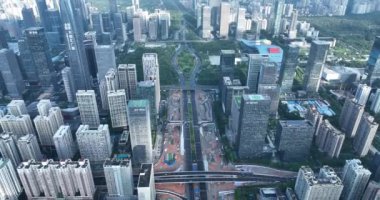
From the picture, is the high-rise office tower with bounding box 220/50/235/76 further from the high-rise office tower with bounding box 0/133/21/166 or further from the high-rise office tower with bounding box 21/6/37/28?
the high-rise office tower with bounding box 21/6/37/28

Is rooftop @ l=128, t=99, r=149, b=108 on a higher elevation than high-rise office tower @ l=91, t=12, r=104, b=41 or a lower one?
lower

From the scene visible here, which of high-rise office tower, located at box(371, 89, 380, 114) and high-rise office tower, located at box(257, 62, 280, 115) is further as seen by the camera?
high-rise office tower, located at box(371, 89, 380, 114)

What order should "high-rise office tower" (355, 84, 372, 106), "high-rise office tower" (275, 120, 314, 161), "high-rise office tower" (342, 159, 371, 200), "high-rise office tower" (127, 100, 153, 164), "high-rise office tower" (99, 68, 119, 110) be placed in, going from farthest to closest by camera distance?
"high-rise office tower" (355, 84, 372, 106), "high-rise office tower" (99, 68, 119, 110), "high-rise office tower" (275, 120, 314, 161), "high-rise office tower" (127, 100, 153, 164), "high-rise office tower" (342, 159, 371, 200)

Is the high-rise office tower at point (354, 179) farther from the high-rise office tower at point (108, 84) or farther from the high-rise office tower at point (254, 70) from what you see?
the high-rise office tower at point (108, 84)

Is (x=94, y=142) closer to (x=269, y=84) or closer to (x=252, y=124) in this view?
(x=252, y=124)

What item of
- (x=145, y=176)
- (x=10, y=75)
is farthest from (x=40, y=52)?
(x=145, y=176)

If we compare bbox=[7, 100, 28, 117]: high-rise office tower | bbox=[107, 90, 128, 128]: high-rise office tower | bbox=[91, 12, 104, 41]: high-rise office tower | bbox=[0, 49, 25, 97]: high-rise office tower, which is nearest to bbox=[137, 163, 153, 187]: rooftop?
bbox=[107, 90, 128, 128]: high-rise office tower

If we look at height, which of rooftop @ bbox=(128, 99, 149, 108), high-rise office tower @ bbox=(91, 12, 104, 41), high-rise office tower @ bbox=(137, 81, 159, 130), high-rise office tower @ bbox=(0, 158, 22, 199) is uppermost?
high-rise office tower @ bbox=(91, 12, 104, 41)
